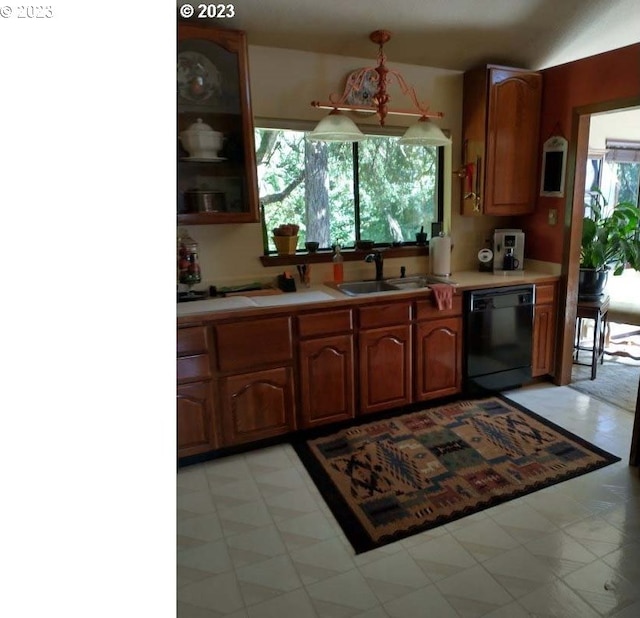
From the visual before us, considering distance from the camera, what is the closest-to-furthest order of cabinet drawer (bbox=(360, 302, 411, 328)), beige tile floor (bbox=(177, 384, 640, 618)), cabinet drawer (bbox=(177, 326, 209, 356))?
beige tile floor (bbox=(177, 384, 640, 618)) < cabinet drawer (bbox=(177, 326, 209, 356)) < cabinet drawer (bbox=(360, 302, 411, 328))

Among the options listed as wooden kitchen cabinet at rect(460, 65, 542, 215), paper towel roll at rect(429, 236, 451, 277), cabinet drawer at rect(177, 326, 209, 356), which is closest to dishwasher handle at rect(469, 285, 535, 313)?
paper towel roll at rect(429, 236, 451, 277)

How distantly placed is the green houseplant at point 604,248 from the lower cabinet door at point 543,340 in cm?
43

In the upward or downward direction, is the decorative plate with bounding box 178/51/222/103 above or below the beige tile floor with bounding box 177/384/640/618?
above

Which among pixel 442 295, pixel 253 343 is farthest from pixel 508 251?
pixel 253 343

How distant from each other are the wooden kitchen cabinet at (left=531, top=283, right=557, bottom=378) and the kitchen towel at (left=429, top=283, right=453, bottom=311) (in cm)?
76

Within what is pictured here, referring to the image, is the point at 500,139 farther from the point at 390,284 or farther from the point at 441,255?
the point at 390,284

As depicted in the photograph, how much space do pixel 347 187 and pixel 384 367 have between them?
1339mm

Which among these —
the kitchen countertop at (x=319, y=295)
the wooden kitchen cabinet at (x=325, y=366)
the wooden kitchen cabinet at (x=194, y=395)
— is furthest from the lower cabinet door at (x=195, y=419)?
the wooden kitchen cabinet at (x=325, y=366)

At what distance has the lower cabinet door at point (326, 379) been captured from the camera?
2.71 meters

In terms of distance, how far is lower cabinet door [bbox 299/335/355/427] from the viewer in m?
2.71

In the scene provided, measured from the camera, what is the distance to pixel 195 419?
2.51 metres

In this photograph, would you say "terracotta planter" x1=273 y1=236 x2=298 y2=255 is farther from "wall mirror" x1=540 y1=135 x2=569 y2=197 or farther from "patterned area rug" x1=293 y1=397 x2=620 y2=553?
"wall mirror" x1=540 y1=135 x2=569 y2=197
